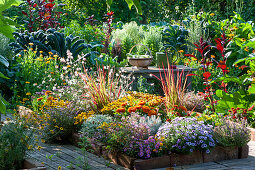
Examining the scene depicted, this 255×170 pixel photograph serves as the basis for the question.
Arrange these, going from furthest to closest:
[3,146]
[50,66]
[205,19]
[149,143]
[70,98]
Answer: [205,19]
[50,66]
[70,98]
[149,143]
[3,146]

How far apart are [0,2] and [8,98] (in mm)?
6320

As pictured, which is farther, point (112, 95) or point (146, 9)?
point (146, 9)

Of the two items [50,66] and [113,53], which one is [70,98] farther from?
[113,53]

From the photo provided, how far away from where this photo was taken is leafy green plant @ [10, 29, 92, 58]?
26.7ft

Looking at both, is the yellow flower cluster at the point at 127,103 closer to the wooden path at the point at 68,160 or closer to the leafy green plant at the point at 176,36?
the wooden path at the point at 68,160

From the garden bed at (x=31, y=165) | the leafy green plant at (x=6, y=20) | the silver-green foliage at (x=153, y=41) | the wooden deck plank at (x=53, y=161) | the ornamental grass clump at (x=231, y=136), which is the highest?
the leafy green plant at (x=6, y=20)

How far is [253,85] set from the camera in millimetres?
5285

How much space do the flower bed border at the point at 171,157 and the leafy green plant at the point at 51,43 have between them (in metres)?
3.98

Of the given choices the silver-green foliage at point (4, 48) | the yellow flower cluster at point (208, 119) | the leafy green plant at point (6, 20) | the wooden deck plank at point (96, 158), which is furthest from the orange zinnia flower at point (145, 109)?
the silver-green foliage at point (4, 48)

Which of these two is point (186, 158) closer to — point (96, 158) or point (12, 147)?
point (96, 158)

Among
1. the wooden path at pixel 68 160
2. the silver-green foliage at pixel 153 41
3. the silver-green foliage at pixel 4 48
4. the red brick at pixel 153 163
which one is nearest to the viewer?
the red brick at pixel 153 163

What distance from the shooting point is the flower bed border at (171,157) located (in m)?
4.05

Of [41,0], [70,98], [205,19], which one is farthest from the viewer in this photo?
[205,19]

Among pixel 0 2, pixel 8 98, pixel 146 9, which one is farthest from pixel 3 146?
pixel 146 9
